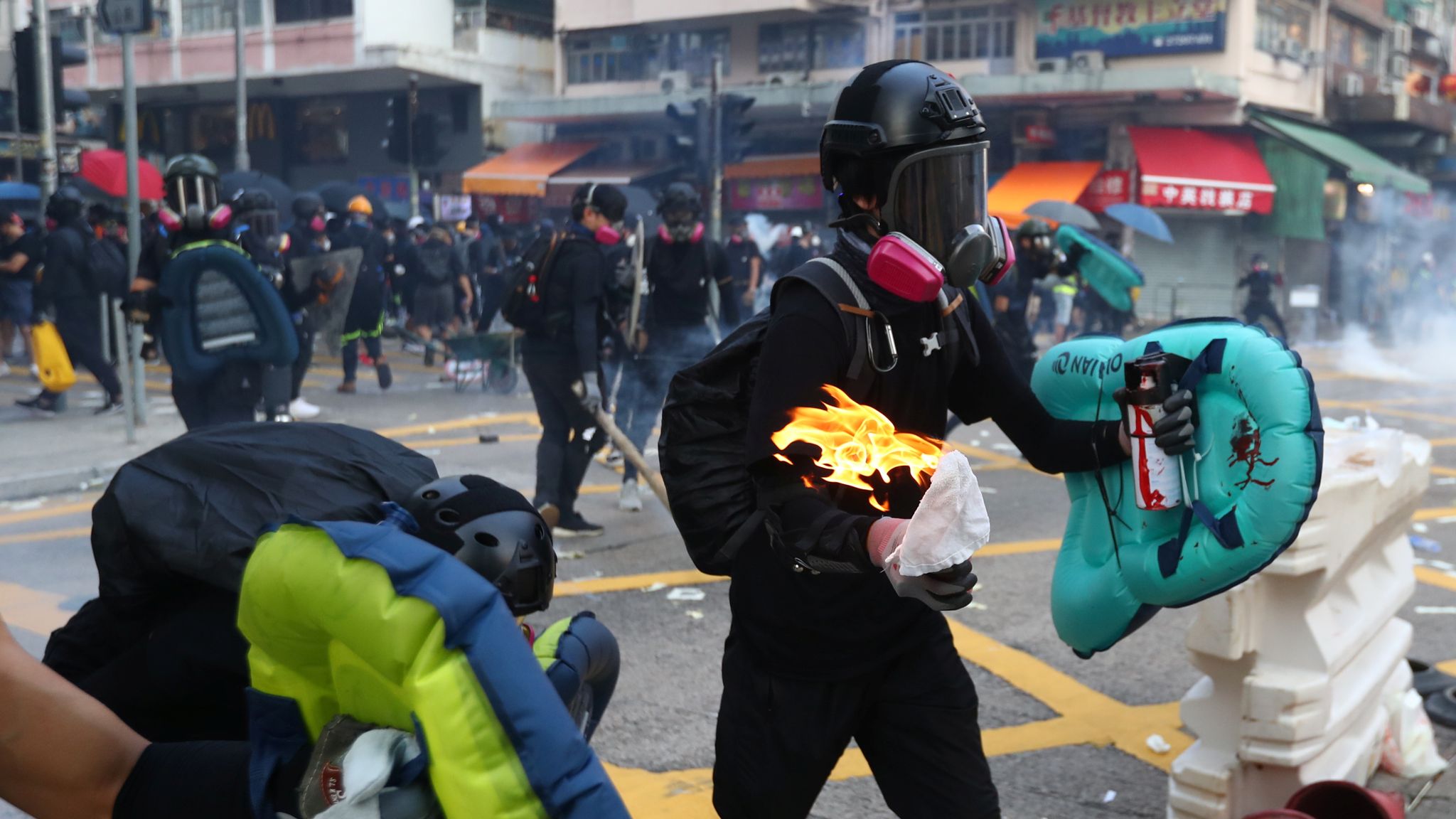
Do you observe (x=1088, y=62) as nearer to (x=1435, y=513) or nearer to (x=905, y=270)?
(x=1435, y=513)

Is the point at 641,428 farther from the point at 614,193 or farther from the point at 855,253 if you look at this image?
the point at 855,253

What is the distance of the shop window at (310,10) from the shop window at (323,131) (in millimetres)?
2124

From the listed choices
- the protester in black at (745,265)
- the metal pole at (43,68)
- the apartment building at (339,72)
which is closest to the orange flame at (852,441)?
the metal pole at (43,68)

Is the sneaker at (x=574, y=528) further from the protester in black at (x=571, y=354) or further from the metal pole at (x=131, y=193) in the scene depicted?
the metal pole at (x=131, y=193)

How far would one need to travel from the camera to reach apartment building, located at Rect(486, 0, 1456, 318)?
25.2 meters

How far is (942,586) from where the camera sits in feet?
6.48

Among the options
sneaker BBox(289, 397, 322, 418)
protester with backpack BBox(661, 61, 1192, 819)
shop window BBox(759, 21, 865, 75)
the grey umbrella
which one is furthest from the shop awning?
protester with backpack BBox(661, 61, 1192, 819)

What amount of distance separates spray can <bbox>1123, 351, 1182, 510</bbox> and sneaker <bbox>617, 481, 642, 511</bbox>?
5.50 m

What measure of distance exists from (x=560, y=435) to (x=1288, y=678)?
14.7 feet

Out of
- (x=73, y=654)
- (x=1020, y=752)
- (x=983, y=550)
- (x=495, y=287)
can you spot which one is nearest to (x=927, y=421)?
(x=73, y=654)

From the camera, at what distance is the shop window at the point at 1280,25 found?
85.8 feet

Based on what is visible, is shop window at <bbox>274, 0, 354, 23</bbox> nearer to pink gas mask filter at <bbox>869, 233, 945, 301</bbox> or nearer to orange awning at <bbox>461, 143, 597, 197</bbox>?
orange awning at <bbox>461, 143, 597, 197</bbox>

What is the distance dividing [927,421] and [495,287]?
16573 millimetres

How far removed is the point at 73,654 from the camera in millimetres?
2256
